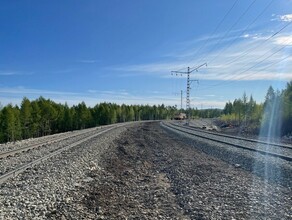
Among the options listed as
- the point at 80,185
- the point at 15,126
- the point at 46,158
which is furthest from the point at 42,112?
the point at 80,185

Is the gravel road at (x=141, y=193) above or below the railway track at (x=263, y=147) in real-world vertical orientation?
below

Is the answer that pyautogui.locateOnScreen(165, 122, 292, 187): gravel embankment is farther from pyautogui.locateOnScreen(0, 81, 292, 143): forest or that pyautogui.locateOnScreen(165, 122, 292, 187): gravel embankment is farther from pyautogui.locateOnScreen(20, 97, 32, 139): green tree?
pyautogui.locateOnScreen(20, 97, 32, 139): green tree

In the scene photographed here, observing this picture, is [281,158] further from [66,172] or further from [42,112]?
[42,112]

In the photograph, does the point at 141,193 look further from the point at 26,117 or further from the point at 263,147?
the point at 26,117

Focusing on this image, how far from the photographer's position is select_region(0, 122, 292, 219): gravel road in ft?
24.7

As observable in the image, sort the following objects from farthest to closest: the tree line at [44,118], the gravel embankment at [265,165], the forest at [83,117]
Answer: the tree line at [44,118] → the forest at [83,117] → the gravel embankment at [265,165]

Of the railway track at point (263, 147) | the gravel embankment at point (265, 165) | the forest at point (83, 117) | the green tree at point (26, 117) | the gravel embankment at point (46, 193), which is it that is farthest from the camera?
the green tree at point (26, 117)

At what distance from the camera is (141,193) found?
991 centimetres

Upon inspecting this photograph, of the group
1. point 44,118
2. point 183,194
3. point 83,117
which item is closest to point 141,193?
point 183,194

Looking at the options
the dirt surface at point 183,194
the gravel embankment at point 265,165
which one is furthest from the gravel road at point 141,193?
the gravel embankment at point 265,165

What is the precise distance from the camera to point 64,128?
118625mm

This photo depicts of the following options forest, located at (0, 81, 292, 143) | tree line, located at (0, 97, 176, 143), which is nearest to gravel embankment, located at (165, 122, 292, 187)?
forest, located at (0, 81, 292, 143)

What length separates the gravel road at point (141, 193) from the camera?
24.7 feet

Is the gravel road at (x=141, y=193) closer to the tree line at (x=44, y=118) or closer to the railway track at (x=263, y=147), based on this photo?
the railway track at (x=263, y=147)
